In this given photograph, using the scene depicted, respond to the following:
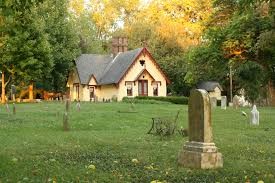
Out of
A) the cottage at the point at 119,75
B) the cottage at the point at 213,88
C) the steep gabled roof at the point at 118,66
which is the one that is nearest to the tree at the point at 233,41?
the steep gabled roof at the point at 118,66

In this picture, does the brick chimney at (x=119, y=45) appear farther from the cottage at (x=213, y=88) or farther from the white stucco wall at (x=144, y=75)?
the cottage at (x=213, y=88)

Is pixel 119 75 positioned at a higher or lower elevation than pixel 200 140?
higher

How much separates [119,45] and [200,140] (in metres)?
65.4

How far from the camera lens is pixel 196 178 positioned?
984 centimetres

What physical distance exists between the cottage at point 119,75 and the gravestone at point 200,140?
56.7 metres

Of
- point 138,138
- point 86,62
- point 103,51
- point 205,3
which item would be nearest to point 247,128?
point 138,138

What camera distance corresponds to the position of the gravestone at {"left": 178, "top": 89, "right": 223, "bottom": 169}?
11023 millimetres

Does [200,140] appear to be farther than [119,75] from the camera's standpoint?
No

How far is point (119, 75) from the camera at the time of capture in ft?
227

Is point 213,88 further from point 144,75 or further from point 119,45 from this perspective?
point 119,45

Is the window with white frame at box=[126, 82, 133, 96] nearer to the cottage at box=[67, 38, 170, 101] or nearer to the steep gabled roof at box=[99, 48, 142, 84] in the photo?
the cottage at box=[67, 38, 170, 101]

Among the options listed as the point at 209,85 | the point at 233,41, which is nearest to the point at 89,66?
the point at 209,85

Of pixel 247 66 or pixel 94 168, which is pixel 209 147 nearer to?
pixel 94 168

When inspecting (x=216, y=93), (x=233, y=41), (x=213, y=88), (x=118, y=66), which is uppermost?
(x=233, y=41)
